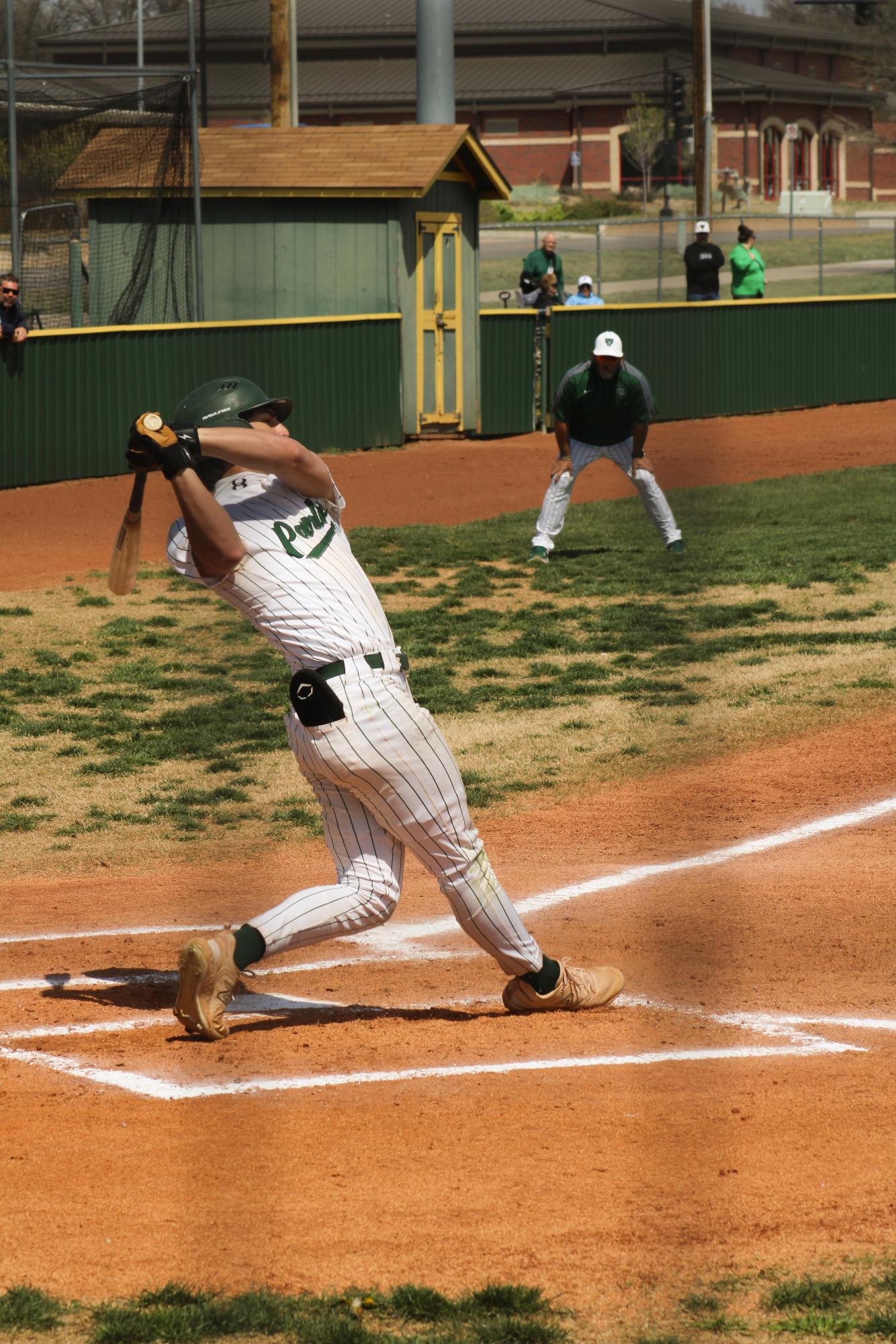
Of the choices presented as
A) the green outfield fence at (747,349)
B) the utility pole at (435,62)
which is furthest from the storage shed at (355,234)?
the green outfield fence at (747,349)

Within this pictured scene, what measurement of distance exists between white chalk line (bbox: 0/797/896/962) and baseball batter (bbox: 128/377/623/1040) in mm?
1065

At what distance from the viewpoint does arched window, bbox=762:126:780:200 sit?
54156 mm

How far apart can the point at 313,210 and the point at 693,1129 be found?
18.6m

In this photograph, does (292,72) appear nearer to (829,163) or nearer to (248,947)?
(248,947)

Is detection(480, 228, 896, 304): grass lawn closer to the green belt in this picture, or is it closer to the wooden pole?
the wooden pole

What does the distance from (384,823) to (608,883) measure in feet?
6.98

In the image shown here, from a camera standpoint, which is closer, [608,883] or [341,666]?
[341,666]

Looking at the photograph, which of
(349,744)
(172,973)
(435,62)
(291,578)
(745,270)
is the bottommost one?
(172,973)

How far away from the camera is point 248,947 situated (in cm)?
476

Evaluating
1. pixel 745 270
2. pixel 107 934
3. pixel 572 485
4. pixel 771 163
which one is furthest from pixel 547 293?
pixel 771 163

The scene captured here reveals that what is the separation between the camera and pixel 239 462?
445 cm

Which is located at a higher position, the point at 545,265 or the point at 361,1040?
the point at 545,265

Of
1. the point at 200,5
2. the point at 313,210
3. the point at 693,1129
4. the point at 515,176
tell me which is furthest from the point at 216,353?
the point at 515,176

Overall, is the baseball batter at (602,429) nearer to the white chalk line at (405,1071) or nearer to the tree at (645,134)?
the white chalk line at (405,1071)
